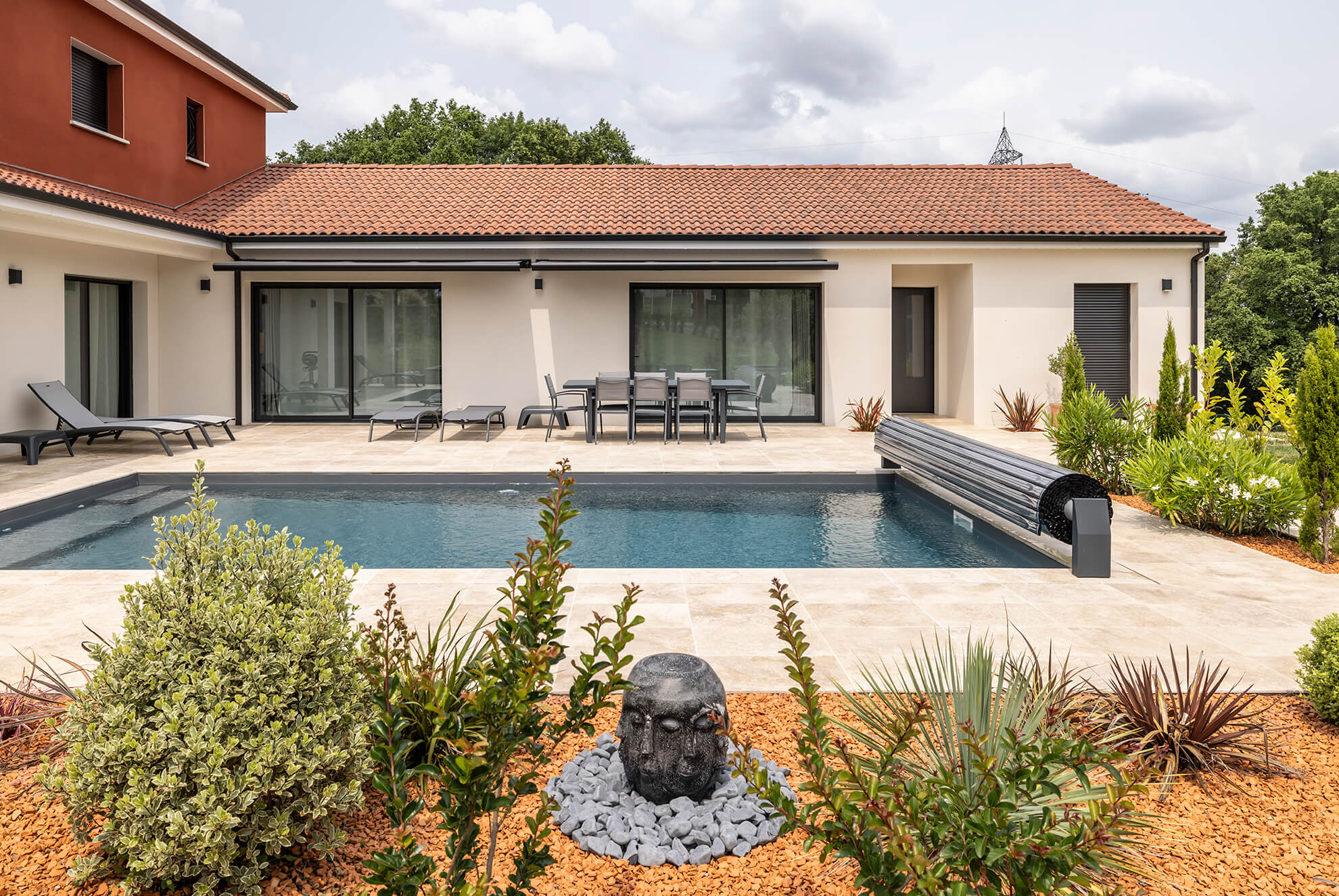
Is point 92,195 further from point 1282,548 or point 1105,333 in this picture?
point 1105,333

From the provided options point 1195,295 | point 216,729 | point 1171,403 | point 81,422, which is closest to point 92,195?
→ point 81,422

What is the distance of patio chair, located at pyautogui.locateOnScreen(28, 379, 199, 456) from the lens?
37.9 feet

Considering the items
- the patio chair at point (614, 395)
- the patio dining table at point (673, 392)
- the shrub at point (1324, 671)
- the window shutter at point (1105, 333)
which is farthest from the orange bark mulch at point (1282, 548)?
the window shutter at point (1105, 333)

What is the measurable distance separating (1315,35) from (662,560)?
16479mm

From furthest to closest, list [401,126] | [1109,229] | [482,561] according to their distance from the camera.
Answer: [401,126], [1109,229], [482,561]

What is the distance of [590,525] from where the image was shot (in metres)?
8.24

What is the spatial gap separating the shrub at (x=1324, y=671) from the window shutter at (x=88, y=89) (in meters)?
15.5

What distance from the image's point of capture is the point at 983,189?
703 inches

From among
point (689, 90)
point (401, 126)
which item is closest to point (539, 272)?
point (401, 126)

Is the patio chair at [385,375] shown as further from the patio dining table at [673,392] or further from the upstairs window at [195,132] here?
the upstairs window at [195,132]

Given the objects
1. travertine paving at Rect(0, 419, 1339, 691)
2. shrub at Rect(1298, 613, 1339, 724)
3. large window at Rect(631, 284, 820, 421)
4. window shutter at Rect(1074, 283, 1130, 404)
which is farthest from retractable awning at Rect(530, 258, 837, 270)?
shrub at Rect(1298, 613, 1339, 724)

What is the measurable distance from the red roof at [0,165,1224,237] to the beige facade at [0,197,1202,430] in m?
0.41

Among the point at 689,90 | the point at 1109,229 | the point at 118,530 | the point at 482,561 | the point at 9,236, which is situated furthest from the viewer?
the point at 689,90

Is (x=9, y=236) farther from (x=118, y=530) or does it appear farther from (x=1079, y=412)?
(x=1079, y=412)
